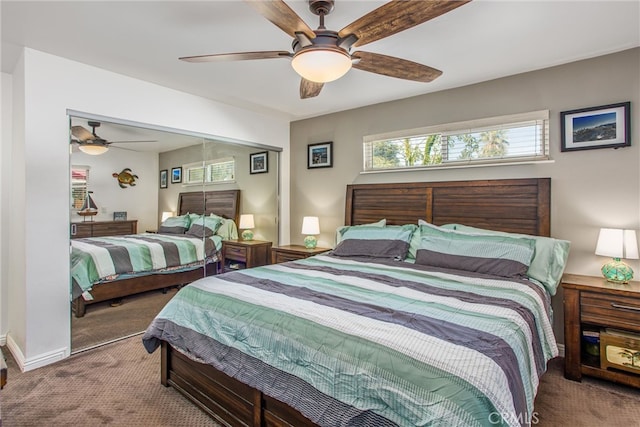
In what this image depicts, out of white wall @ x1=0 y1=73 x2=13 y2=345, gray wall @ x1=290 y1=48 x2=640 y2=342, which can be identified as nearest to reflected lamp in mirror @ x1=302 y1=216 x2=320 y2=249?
gray wall @ x1=290 y1=48 x2=640 y2=342

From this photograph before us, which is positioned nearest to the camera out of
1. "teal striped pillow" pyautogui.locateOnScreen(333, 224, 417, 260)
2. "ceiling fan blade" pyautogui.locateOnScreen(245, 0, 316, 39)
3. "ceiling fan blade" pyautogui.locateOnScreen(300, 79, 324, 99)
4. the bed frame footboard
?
"ceiling fan blade" pyautogui.locateOnScreen(245, 0, 316, 39)

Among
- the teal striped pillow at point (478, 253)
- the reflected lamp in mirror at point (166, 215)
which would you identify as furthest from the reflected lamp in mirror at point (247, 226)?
the teal striped pillow at point (478, 253)

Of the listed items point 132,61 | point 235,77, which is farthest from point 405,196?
point 132,61

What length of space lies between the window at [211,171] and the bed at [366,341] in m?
1.68

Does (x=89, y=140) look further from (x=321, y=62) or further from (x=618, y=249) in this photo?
(x=618, y=249)

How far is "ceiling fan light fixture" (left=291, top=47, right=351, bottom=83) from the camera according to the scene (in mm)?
1810

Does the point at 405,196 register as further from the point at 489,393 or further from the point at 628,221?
the point at 489,393

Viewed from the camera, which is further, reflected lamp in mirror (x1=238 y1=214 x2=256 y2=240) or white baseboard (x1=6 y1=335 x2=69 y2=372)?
reflected lamp in mirror (x1=238 y1=214 x2=256 y2=240)

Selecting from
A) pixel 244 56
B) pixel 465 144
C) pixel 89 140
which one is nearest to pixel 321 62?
pixel 244 56

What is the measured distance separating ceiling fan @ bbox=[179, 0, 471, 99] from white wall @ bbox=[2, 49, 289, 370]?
4.63 feet

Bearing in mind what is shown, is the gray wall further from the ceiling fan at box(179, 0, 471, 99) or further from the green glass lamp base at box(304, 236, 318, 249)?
the ceiling fan at box(179, 0, 471, 99)

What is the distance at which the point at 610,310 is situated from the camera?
2.33m

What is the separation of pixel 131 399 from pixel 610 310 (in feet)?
10.8

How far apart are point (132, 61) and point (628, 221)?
413 cm
